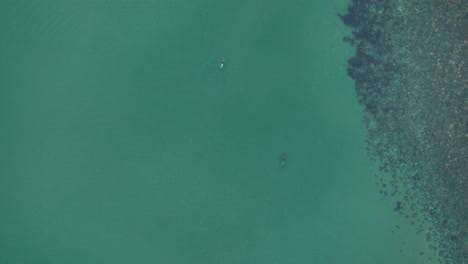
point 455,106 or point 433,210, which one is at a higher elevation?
point 455,106

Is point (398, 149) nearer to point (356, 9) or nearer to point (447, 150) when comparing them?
point (447, 150)

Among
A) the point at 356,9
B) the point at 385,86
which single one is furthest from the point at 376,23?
the point at 385,86

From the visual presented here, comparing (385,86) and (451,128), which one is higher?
(385,86)

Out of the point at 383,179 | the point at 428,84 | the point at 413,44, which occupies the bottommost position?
the point at 383,179

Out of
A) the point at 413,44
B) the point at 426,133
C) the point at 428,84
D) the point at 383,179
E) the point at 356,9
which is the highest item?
the point at 356,9

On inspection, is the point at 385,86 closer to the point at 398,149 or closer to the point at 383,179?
the point at 398,149

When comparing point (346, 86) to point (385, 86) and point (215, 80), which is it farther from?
point (215, 80)

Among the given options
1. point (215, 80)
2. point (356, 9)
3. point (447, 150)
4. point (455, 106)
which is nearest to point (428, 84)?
point (455, 106)
